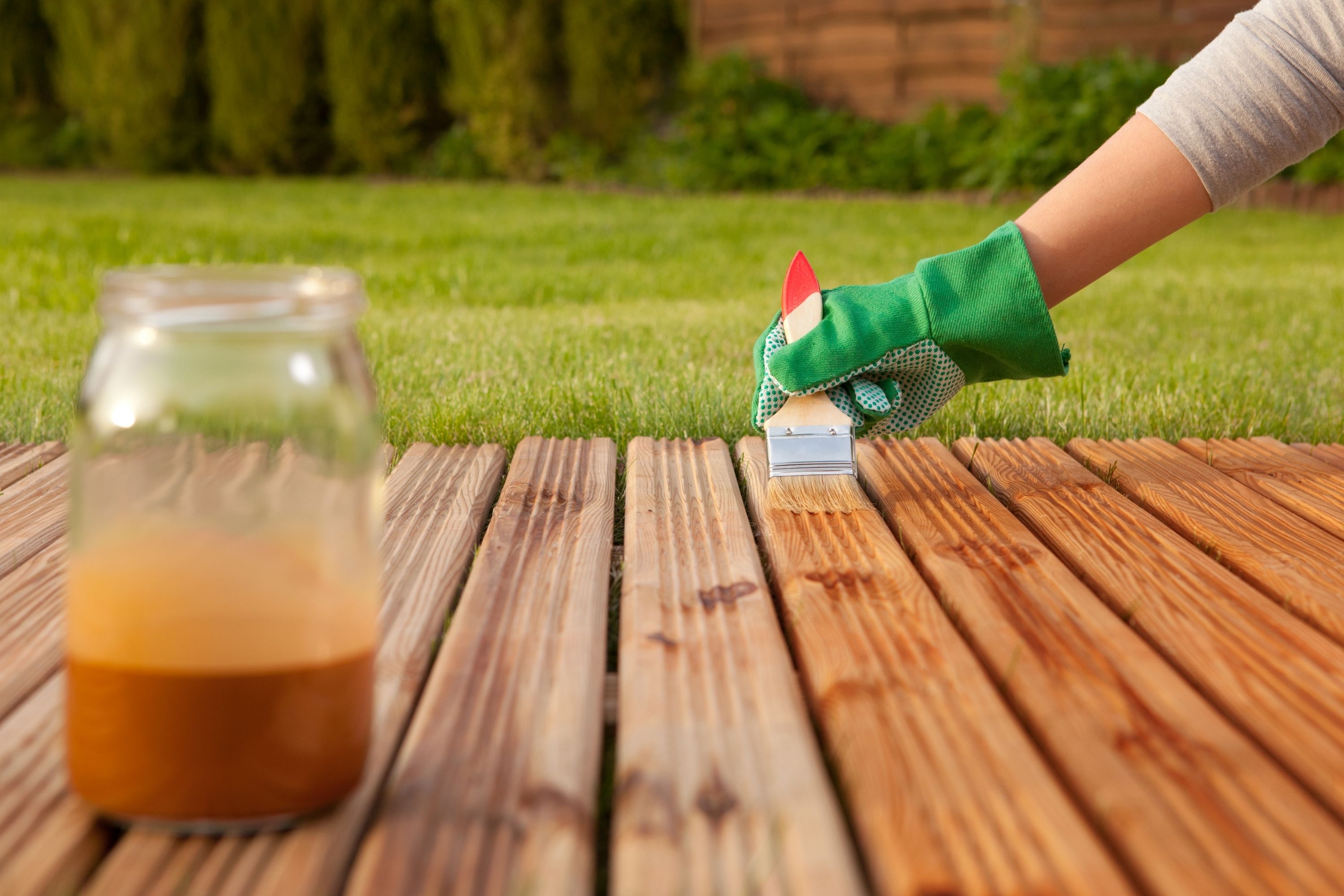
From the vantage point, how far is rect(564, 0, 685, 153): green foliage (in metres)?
8.88

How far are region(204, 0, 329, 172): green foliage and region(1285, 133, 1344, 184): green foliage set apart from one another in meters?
7.34

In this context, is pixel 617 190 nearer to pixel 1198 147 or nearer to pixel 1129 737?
pixel 1198 147

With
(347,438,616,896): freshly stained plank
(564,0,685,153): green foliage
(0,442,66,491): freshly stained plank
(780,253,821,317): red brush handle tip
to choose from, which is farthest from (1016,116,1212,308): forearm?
(564,0,685,153): green foliage

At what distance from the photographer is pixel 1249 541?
1276mm

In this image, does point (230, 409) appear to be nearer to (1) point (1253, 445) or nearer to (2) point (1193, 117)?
(2) point (1193, 117)

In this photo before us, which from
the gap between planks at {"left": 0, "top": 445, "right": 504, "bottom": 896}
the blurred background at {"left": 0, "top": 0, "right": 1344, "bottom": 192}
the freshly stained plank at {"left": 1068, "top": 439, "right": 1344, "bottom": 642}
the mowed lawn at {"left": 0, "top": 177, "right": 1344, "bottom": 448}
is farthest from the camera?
the blurred background at {"left": 0, "top": 0, "right": 1344, "bottom": 192}

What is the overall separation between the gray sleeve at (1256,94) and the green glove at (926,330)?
0.79 feet

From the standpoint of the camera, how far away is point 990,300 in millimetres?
1391

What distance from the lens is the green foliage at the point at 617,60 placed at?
8.88m

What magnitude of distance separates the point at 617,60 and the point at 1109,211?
8.05 meters

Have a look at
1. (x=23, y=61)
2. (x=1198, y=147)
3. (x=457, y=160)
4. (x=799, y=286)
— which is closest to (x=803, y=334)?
(x=799, y=286)

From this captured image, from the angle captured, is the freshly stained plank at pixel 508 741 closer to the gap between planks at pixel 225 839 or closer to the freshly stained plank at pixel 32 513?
the gap between planks at pixel 225 839

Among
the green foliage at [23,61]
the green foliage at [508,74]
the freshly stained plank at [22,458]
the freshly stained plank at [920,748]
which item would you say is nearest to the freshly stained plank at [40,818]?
the freshly stained plank at [920,748]

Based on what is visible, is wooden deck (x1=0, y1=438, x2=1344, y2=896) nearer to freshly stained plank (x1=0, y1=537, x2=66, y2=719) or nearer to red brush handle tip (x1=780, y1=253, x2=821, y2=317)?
freshly stained plank (x1=0, y1=537, x2=66, y2=719)
